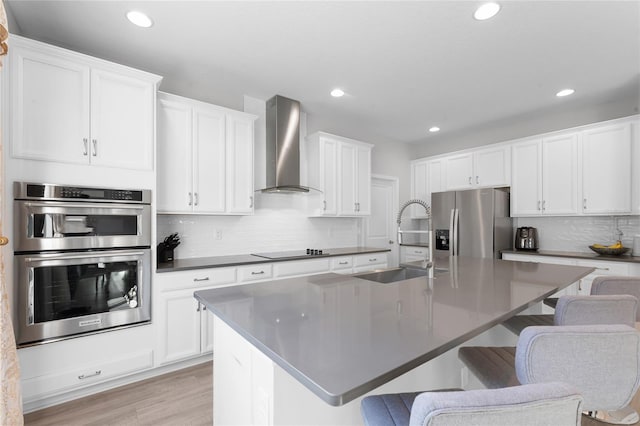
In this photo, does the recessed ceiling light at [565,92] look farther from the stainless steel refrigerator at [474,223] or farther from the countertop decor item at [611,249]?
the countertop decor item at [611,249]

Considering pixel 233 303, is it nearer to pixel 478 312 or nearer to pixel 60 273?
pixel 478 312

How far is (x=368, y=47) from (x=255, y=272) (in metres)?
2.32

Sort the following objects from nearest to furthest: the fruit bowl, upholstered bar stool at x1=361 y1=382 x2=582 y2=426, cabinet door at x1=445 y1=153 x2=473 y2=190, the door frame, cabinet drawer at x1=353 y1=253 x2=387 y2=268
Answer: upholstered bar stool at x1=361 y1=382 x2=582 y2=426
the fruit bowl
cabinet drawer at x1=353 y1=253 x2=387 y2=268
cabinet door at x1=445 y1=153 x2=473 y2=190
the door frame

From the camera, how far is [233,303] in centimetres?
138

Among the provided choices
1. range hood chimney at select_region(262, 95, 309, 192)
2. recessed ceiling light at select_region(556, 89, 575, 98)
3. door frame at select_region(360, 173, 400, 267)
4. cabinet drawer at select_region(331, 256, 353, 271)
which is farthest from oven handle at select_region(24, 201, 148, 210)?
recessed ceiling light at select_region(556, 89, 575, 98)

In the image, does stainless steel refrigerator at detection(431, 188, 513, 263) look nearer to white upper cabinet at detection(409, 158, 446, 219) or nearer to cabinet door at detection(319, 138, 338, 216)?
white upper cabinet at detection(409, 158, 446, 219)

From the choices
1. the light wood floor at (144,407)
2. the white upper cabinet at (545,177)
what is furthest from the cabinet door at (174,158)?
the white upper cabinet at (545,177)

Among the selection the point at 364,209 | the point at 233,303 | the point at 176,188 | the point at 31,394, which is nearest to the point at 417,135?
the point at 364,209

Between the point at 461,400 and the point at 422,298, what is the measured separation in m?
0.86

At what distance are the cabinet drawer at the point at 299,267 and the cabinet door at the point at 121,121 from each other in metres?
1.54

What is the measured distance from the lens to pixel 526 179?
4.05m

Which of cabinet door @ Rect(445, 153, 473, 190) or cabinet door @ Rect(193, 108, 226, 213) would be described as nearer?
cabinet door @ Rect(193, 108, 226, 213)

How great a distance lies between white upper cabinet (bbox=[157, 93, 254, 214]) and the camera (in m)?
2.76

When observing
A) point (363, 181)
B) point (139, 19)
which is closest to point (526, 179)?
point (363, 181)
